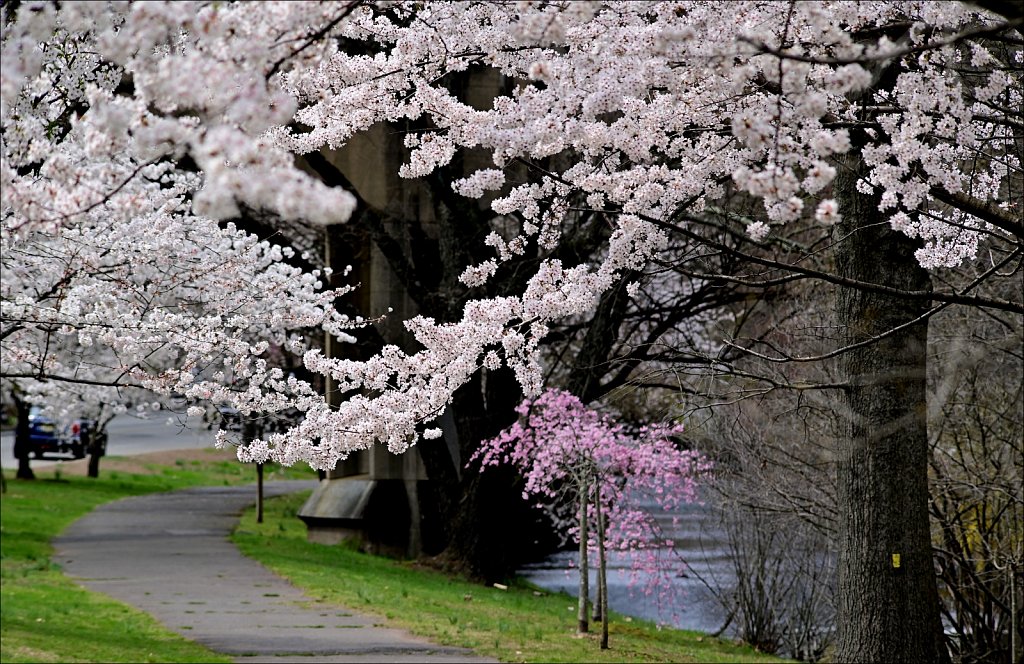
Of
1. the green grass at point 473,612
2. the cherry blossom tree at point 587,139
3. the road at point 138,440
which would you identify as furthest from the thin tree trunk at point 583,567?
the road at point 138,440

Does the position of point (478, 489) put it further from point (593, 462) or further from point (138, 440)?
point (138, 440)

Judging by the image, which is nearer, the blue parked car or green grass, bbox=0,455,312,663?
green grass, bbox=0,455,312,663

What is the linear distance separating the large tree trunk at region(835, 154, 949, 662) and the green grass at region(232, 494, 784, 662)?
418cm

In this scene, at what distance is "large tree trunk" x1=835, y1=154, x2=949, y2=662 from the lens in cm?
764

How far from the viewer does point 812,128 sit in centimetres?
379

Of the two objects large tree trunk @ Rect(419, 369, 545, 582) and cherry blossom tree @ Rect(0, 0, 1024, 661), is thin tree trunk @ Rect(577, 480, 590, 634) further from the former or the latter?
cherry blossom tree @ Rect(0, 0, 1024, 661)

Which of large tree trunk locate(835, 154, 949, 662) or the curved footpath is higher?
large tree trunk locate(835, 154, 949, 662)

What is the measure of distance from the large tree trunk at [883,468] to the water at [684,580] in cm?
667

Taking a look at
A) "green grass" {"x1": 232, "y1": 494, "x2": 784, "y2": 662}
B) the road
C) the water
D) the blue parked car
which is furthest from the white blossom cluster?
the road

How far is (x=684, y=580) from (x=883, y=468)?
489 inches

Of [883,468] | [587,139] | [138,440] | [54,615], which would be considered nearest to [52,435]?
[138,440]

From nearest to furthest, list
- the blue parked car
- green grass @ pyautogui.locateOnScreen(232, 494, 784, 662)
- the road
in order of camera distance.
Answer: green grass @ pyautogui.locateOnScreen(232, 494, 784, 662)
the blue parked car
the road

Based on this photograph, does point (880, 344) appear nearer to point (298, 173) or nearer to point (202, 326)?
point (202, 326)

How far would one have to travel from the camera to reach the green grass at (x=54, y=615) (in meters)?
10.1
